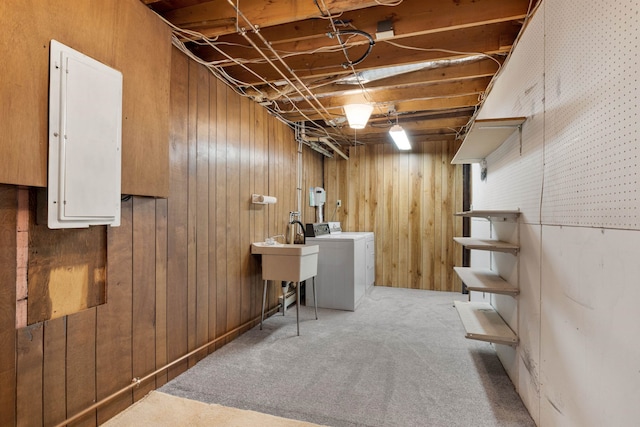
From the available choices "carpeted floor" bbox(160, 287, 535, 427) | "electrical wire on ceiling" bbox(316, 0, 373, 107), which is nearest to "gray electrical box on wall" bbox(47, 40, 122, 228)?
"electrical wire on ceiling" bbox(316, 0, 373, 107)

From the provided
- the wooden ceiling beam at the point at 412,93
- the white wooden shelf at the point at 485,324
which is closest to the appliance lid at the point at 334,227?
the wooden ceiling beam at the point at 412,93

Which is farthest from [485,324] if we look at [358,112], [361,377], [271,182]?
[271,182]

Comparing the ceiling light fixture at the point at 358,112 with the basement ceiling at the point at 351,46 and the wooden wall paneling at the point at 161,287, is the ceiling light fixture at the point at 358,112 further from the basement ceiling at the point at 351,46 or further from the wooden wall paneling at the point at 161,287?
the wooden wall paneling at the point at 161,287

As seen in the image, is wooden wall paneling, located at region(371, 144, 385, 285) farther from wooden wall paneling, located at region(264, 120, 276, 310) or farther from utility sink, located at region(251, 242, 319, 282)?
utility sink, located at region(251, 242, 319, 282)

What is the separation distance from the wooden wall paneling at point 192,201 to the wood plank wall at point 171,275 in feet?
0.03

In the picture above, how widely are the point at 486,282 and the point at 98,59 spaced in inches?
105

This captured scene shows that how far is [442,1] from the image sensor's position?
6.31ft

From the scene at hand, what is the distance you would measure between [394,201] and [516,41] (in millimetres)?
3153

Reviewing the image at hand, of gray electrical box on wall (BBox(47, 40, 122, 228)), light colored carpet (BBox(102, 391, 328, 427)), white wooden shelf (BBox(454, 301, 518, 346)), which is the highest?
gray electrical box on wall (BBox(47, 40, 122, 228))

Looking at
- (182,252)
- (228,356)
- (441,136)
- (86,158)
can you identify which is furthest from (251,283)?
(441,136)

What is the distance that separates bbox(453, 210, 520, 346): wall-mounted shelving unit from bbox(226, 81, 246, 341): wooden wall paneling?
1930mm

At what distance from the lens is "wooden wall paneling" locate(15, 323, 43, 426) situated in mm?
1346

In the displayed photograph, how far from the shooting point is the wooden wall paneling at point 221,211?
264 centimetres

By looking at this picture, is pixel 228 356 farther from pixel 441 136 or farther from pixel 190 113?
pixel 441 136
